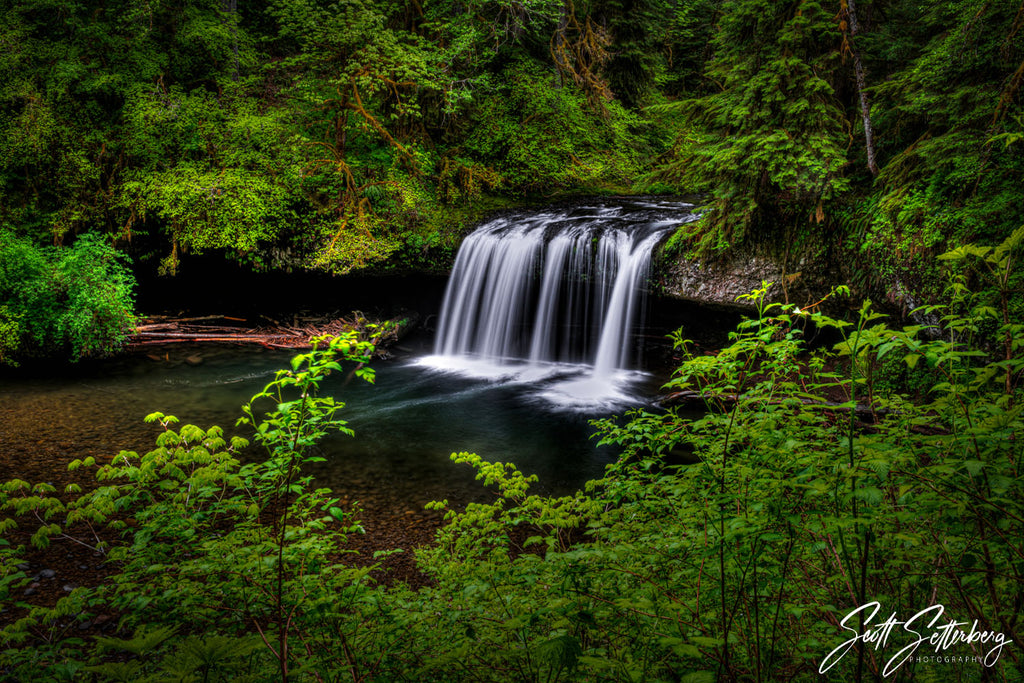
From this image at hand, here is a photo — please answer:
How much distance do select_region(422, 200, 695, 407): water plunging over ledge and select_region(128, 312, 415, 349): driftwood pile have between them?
1.55 metres

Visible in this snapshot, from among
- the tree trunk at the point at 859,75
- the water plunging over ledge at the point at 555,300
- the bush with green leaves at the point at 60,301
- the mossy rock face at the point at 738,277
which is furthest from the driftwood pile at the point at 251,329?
the tree trunk at the point at 859,75

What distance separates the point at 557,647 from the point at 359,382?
25.4ft

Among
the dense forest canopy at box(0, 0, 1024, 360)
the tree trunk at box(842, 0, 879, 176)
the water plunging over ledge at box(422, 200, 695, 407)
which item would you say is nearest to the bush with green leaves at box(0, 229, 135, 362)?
the dense forest canopy at box(0, 0, 1024, 360)

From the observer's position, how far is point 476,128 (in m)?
13.0

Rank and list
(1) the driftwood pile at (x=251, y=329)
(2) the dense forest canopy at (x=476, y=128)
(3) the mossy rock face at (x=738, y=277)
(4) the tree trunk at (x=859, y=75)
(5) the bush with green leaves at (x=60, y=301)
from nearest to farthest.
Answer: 1. (2) the dense forest canopy at (x=476, y=128)
2. (4) the tree trunk at (x=859, y=75)
3. (3) the mossy rock face at (x=738, y=277)
4. (5) the bush with green leaves at (x=60, y=301)
5. (1) the driftwood pile at (x=251, y=329)

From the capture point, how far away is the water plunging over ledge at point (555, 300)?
29.4 feet

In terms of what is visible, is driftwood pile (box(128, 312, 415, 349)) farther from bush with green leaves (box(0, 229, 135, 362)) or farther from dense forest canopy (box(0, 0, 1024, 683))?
dense forest canopy (box(0, 0, 1024, 683))

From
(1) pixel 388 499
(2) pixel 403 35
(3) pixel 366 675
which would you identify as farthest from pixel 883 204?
(2) pixel 403 35

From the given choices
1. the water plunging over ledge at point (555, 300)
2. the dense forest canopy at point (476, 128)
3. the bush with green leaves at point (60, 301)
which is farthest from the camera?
the water plunging over ledge at point (555, 300)

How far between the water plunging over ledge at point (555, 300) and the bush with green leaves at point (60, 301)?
5721mm

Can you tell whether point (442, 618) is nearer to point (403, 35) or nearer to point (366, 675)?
point (366, 675)

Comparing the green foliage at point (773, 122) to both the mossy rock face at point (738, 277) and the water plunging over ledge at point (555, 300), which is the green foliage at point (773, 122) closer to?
the mossy rock face at point (738, 277)

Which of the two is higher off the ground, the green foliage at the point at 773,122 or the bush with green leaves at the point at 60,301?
the green foliage at the point at 773,122

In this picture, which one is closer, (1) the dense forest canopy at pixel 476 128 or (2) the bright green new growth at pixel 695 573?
(2) the bright green new growth at pixel 695 573
